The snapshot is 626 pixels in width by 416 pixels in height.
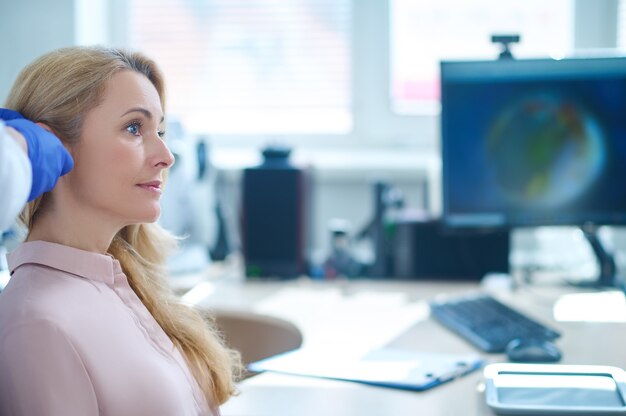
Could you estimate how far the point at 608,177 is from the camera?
80.5 inches

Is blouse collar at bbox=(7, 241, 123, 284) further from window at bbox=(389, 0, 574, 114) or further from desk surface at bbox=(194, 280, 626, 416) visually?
window at bbox=(389, 0, 574, 114)

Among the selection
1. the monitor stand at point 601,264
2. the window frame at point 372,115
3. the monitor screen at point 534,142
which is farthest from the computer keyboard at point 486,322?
the window frame at point 372,115

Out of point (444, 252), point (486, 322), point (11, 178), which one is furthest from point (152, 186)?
point (444, 252)

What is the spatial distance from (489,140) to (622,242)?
2.71 ft

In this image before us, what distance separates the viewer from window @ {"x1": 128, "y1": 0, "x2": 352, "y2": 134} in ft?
10.0

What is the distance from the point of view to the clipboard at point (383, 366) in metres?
1.34

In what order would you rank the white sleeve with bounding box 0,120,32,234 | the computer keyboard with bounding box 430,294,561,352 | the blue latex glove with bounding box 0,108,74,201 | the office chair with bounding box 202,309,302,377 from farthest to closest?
1. the office chair with bounding box 202,309,302,377
2. the computer keyboard with bounding box 430,294,561,352
3. the blue latex glove with bounding box 0,108,74,201
4. the white sleeve with bounding box 0,120,32,234

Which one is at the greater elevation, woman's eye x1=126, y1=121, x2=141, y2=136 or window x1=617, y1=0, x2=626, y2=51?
window x1=617, y1=0, x2=626, y2=51

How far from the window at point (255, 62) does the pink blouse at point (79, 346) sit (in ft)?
6.66

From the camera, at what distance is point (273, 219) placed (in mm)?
2277

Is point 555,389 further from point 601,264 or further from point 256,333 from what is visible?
point 601,264

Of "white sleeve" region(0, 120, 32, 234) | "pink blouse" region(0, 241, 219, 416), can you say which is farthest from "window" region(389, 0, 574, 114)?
"white sleeve" region(0, 120, 32, 234)

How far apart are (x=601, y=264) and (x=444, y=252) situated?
0.40 metres

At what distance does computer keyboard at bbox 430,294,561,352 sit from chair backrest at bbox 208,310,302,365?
1.06ft
